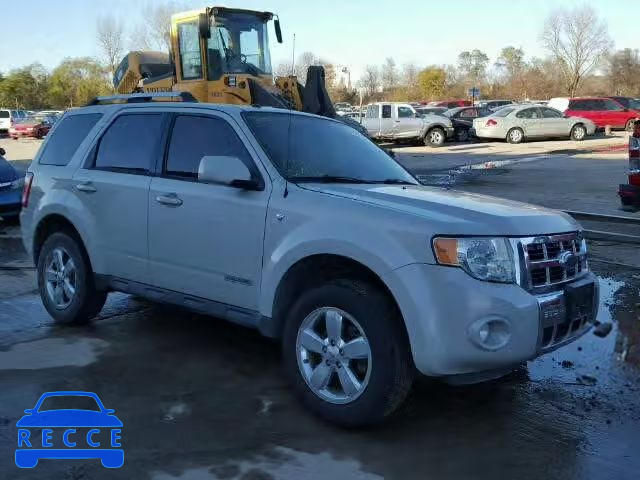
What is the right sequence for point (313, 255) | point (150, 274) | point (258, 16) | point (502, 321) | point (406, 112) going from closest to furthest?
point (502, 321) < point (313, 255) < point (150, 274) < point (258, 16) < point (406, 112)

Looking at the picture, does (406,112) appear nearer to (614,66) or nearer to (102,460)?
(102,460)

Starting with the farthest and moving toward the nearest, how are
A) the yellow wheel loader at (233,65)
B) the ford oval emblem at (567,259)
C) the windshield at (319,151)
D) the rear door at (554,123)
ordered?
the rear door at (554,123)
the yellow wheel loader at (233,65)
the windshield at (319,151)
the ford oval emblem at (567,259)

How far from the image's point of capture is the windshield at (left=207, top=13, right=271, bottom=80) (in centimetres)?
1524

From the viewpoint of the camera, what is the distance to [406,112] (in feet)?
93.8

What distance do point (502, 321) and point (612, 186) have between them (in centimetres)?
1239

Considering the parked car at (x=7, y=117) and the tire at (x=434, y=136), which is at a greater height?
the parked car at (x=7, y=117)

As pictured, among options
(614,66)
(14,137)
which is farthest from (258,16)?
(614,66)

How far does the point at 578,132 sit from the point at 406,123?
8.38m

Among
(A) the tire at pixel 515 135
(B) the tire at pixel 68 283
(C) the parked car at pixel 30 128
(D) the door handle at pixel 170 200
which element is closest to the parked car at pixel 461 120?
(A) the tire at pixel 515 135

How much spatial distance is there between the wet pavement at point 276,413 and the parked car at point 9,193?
4.75 m

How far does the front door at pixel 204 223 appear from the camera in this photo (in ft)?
14.0

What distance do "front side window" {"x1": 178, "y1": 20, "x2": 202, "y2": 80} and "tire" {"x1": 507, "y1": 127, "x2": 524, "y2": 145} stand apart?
17773 mm

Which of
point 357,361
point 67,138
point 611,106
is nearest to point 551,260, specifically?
point 357,361

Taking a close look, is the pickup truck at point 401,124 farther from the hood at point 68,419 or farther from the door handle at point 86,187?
the hood at point 68,419
